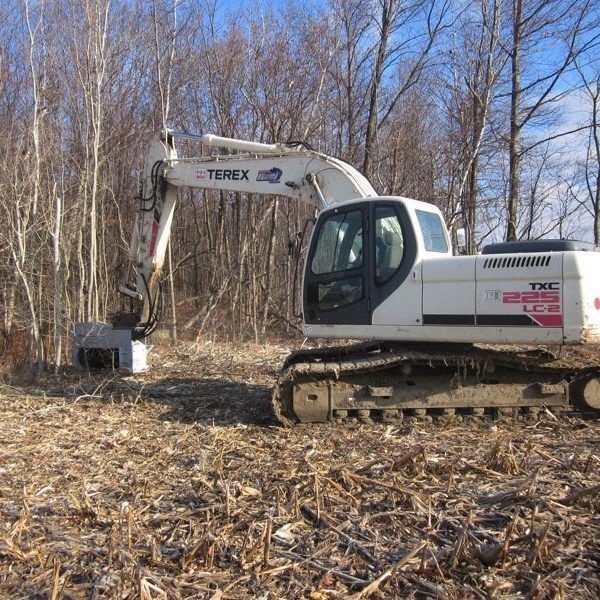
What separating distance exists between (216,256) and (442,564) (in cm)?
1604

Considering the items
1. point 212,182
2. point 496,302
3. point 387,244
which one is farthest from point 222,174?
point 496,302

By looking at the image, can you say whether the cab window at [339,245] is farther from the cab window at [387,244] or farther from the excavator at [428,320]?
the cab window at [387,244]

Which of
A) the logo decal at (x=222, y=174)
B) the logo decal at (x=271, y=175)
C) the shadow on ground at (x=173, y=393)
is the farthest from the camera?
the logo decal at (x=222, y=174)

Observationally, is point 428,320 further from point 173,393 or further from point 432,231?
point 173,393

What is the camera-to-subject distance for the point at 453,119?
19.6m

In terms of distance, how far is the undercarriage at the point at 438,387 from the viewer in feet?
21.4

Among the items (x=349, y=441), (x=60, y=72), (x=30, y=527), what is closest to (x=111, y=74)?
(x=60, y=72)

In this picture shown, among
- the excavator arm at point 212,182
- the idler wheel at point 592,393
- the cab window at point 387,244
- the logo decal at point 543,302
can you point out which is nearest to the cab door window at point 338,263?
the cab window at point 387,244

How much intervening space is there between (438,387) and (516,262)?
1.64 metres

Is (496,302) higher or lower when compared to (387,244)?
lower

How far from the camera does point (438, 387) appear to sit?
262 inches

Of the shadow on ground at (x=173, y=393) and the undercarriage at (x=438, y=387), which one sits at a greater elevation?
the undercarriage at (x=438, y=387)

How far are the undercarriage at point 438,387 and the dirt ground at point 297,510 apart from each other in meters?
0.23

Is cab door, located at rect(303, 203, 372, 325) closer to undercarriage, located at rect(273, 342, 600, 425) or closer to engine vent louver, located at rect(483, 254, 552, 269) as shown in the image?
undercarriage, located at rect(273, 342, 600, 425)
